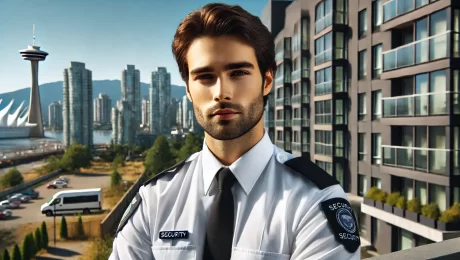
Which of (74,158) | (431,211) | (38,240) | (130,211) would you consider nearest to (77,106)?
(74,158)

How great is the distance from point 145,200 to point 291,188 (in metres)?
0.51

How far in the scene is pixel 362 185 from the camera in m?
13.5

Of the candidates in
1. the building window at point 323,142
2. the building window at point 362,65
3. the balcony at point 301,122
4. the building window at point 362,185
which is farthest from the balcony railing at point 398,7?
the balcony at point 301,122

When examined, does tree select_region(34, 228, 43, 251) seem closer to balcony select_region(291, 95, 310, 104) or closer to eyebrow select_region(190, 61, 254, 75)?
balcony select_region(291, 95, 310, 104)

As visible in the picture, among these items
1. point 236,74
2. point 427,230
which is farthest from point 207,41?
point 427,230

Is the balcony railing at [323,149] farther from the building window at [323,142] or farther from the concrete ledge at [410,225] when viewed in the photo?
the concrete ledge at [410,225]

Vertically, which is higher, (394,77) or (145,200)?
(394,77)

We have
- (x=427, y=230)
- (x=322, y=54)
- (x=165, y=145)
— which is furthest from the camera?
(x=165, y=145)

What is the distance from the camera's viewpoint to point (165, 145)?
33781 mm

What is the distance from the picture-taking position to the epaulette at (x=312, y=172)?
115cm

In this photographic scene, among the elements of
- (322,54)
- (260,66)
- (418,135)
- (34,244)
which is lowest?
(34,244)

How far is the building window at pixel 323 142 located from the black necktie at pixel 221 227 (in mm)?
14244

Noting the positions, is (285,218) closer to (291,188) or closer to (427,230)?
(291,188)

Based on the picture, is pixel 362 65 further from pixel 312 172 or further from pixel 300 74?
pixel 312 172
